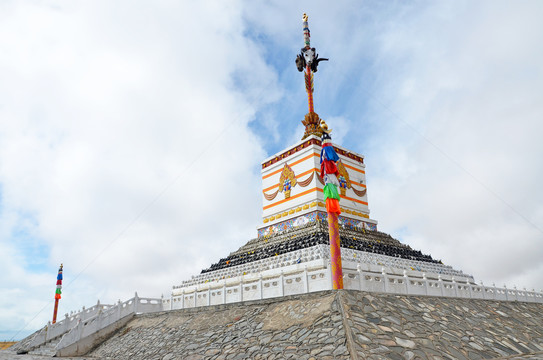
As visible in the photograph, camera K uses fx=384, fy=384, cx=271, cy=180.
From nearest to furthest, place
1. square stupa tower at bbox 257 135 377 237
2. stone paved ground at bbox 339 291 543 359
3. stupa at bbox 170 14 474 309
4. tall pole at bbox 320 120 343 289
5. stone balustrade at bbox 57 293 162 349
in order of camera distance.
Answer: stone paved ground at bbox 339 291 543 359, tall pole at bbox 320 120 343 289, stupa at bbox 170 14 474 309, stone balustrade at bbox 57 293 162 349, square stupa tower at bbox 257 135 377 237

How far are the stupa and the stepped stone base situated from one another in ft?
3.54

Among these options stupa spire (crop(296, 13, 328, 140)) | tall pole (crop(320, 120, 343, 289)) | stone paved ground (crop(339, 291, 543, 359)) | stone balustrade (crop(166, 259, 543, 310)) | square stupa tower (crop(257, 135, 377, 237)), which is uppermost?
stupa spire (crop(296, 13, 328, 140))

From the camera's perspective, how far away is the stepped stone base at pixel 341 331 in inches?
406

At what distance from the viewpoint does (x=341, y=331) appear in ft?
34.0

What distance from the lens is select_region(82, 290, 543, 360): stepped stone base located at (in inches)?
406

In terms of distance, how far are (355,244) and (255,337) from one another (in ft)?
37.1

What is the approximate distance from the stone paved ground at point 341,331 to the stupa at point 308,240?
1090 mm

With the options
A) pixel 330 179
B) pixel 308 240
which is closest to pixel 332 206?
pixel 330 179

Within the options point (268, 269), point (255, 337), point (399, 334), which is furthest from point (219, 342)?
point (268, 269)

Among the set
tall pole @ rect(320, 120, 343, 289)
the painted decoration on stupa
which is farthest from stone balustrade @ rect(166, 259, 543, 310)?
the painted decoration on stupa

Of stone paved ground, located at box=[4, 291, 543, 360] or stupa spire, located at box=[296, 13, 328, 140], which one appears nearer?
stone paved ground, located at box=[4, 291, 543, 360]

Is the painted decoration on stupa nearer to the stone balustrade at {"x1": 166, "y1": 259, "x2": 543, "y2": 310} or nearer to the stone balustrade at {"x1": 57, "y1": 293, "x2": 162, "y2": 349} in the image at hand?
the stone balustrade at {"x1": 166, "y1": 259, "x2": 543, "y2": 310}

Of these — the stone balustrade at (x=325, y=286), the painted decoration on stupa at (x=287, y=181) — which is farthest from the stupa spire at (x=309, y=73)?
the stone balustrade at (x=325, y=286)

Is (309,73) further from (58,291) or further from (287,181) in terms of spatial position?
(58,291)
